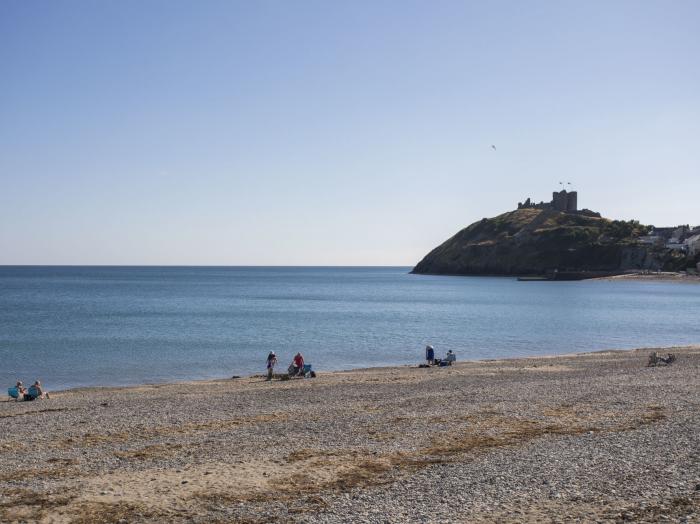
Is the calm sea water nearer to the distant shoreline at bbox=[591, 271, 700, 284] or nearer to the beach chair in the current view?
the beach chair

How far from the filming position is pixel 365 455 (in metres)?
15.7

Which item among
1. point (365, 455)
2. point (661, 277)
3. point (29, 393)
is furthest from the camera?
point (661, 277)

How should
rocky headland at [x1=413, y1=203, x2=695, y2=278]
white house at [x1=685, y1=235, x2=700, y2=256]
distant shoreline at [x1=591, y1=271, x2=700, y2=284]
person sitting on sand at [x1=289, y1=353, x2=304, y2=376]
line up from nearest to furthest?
person sitting on sand at [x1=289, y1=353, x2=304, y2=376], distant shoreline at [x1=591, y1=271, x2=700, y2=284], white house at [x1=685, y1=235, x2=700, y2=256], rocky headland at [x1=413, y1=203, x2=695, y2=278]

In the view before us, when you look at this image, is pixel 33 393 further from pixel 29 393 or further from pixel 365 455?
pixel 365 455

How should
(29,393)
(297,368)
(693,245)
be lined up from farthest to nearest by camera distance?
(693,245) < (297,368) < (29,393)

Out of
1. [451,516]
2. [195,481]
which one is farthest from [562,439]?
[195,481]

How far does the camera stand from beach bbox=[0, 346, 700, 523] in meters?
11.8

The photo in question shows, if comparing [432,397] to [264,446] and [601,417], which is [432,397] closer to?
[601,417]

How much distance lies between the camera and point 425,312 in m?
90.2

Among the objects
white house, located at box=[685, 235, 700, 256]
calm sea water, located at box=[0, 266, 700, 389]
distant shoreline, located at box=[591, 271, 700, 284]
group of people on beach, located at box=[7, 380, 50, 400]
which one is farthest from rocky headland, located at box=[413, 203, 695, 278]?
group of people on beach, located at box=[7, 380, 50, 400]

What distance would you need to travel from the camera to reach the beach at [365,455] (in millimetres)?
11836

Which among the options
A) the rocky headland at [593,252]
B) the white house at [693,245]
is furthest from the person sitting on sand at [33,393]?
the white house at [693,245]

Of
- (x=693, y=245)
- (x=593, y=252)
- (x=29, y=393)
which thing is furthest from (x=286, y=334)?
(x=693, y=245)

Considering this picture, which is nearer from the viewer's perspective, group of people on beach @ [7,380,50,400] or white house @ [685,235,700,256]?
group of people on beach @ [7,380,50,400]
